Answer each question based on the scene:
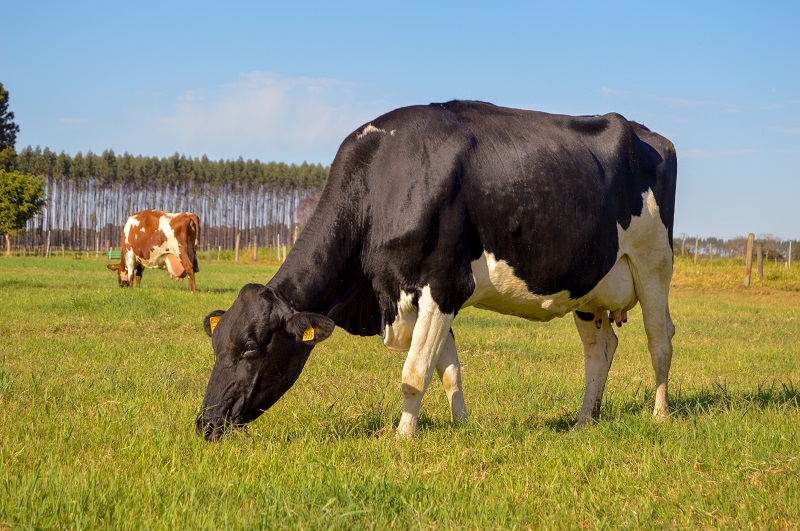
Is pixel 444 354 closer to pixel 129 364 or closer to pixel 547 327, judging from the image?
pixel 129 364

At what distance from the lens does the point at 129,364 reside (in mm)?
7891

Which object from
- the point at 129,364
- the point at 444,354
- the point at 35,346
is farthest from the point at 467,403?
the point at 35,346

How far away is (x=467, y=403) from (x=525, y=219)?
1.96m

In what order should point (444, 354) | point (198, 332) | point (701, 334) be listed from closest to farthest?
1. point (444, 354)
2. point (198, 332)
3. point (701, 334)

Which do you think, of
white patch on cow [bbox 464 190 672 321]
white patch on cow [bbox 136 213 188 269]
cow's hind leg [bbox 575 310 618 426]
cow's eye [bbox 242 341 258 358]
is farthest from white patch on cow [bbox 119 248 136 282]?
cow's eye [bbox 242 341 258 358]

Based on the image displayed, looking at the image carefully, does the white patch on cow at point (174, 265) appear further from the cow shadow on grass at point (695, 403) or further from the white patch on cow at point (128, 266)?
the cow shadow on grass at point (695, 403)

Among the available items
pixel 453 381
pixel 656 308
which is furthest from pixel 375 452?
pixel 656 308

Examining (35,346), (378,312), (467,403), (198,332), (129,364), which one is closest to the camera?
(378,312)

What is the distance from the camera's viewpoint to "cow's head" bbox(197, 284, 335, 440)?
4.98 metres

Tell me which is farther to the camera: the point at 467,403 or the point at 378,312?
the point at 467,403

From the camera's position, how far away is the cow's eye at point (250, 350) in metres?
4.99

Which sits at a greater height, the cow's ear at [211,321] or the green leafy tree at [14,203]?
the green leafy tree at [14,203]

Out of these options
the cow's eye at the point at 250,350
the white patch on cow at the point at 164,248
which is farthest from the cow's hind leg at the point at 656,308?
the white patch on cow at the point at 164,248

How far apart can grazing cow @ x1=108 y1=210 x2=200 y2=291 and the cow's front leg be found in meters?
17.4
